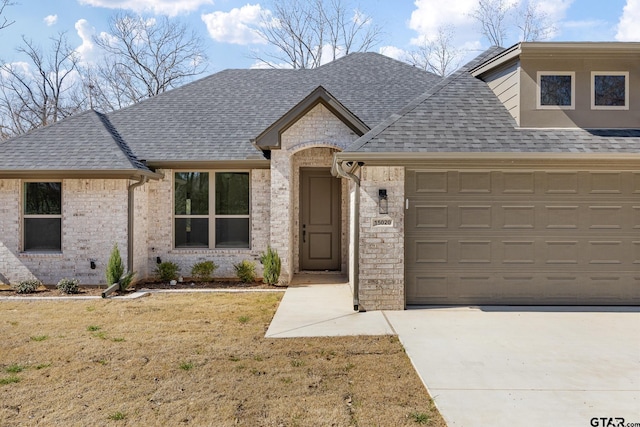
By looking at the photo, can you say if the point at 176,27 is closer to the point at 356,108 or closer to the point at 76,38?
the point at 76,38

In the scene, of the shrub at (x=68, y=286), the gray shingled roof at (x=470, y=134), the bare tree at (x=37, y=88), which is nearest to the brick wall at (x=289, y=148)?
the gray shingled roof at (x=470, y=134)

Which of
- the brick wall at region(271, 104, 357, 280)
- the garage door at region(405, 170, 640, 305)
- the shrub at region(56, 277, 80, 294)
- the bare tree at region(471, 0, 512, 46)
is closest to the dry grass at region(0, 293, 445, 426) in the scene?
the shrub at region(56, 277, 80, 294)

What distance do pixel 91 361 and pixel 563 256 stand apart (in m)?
7.41

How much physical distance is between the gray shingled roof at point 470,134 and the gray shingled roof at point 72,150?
5.55 meters

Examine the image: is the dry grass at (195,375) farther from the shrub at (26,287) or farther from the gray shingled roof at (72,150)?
the gray shingled roof at (72,150)

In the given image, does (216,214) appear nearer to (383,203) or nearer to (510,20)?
(383,203)

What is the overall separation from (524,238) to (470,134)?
6.68 ft

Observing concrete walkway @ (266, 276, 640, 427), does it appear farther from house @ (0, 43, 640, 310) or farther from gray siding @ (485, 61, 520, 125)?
gray siding @ (485, 61, 520, 125)

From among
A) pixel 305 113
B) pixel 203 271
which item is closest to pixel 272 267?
pixel 203 271

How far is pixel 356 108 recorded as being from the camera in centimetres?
1214

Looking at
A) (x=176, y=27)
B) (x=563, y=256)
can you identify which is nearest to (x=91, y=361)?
(x=563, y=256)

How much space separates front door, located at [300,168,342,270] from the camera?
458 inches

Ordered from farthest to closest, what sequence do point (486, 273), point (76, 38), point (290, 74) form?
1. point (76, 38)
2. point (290, 74)
3. point (486, 273)

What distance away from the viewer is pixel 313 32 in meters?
26.9
